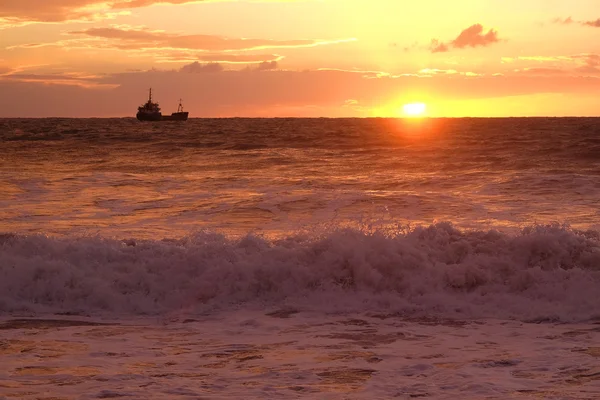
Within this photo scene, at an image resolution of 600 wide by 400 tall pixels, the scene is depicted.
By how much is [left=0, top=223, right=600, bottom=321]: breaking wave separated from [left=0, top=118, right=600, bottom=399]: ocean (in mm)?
30

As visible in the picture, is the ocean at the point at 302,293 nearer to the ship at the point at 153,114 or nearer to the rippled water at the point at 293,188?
the rippled water at the point at 293,188

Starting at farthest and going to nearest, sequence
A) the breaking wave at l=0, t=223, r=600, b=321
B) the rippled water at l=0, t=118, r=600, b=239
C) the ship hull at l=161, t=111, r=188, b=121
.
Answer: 1. the ship hull at l=161, t=111, r=188, b=121
2. the rippled water at l=0, t=118, r=600, b=239
3. the breaking wave at l=0, t=223, r=600, b=321

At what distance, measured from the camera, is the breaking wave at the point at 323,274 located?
9703mm

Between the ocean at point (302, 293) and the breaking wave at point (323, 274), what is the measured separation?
0.03m

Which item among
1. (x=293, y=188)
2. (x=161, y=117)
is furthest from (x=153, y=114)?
(x=293, y=188)

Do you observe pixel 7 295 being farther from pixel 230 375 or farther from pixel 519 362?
pixel 519 362

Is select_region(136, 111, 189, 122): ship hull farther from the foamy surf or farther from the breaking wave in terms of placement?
the foamy surf

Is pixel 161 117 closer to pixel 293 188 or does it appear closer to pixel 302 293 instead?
pixel 293 188

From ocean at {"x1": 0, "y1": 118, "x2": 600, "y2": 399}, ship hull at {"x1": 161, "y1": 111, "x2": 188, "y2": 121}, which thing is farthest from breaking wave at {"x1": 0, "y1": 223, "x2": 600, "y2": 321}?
ship hull at {"x1": 161, "y1": 111, "x2": 188, "y2": 121}

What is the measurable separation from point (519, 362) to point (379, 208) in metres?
10.8

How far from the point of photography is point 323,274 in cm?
1068

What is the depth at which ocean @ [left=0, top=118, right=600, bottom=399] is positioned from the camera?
6.51 metres

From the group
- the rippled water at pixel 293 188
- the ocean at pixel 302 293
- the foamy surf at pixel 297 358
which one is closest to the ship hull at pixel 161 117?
the rippled water at pixel 293 188

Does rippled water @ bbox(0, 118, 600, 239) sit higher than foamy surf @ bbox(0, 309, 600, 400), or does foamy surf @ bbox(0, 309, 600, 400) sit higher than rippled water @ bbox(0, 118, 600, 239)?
rippled water @ bbox(0, 118, 600, 239)
